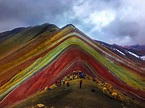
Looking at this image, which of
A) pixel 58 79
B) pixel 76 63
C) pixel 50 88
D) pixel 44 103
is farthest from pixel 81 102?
pixel 76 63

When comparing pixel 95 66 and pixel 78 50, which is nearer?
pixel 95 66

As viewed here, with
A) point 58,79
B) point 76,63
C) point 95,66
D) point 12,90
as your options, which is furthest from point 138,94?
point 12,90

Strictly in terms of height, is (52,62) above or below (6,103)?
above

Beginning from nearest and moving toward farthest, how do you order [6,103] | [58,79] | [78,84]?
[78,84] → [58,79] → [6,103]

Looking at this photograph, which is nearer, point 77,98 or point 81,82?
point 77,98

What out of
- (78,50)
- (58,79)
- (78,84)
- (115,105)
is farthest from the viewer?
(78,50)

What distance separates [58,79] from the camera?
5503 centimetres

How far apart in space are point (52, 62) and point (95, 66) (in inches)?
366

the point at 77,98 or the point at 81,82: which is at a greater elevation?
the point at 81,82

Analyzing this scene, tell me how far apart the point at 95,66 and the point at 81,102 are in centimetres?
2437

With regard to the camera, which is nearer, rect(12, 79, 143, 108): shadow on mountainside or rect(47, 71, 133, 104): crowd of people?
rect(12, 79, 143, 108): shadow on mountainside

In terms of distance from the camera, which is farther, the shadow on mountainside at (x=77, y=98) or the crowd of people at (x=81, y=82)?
the crowd of people at (x=81, y=82)

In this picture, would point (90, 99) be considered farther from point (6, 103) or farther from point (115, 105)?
point (6, 103)

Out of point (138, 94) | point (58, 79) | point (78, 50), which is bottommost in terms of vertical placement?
point (138, 94)
